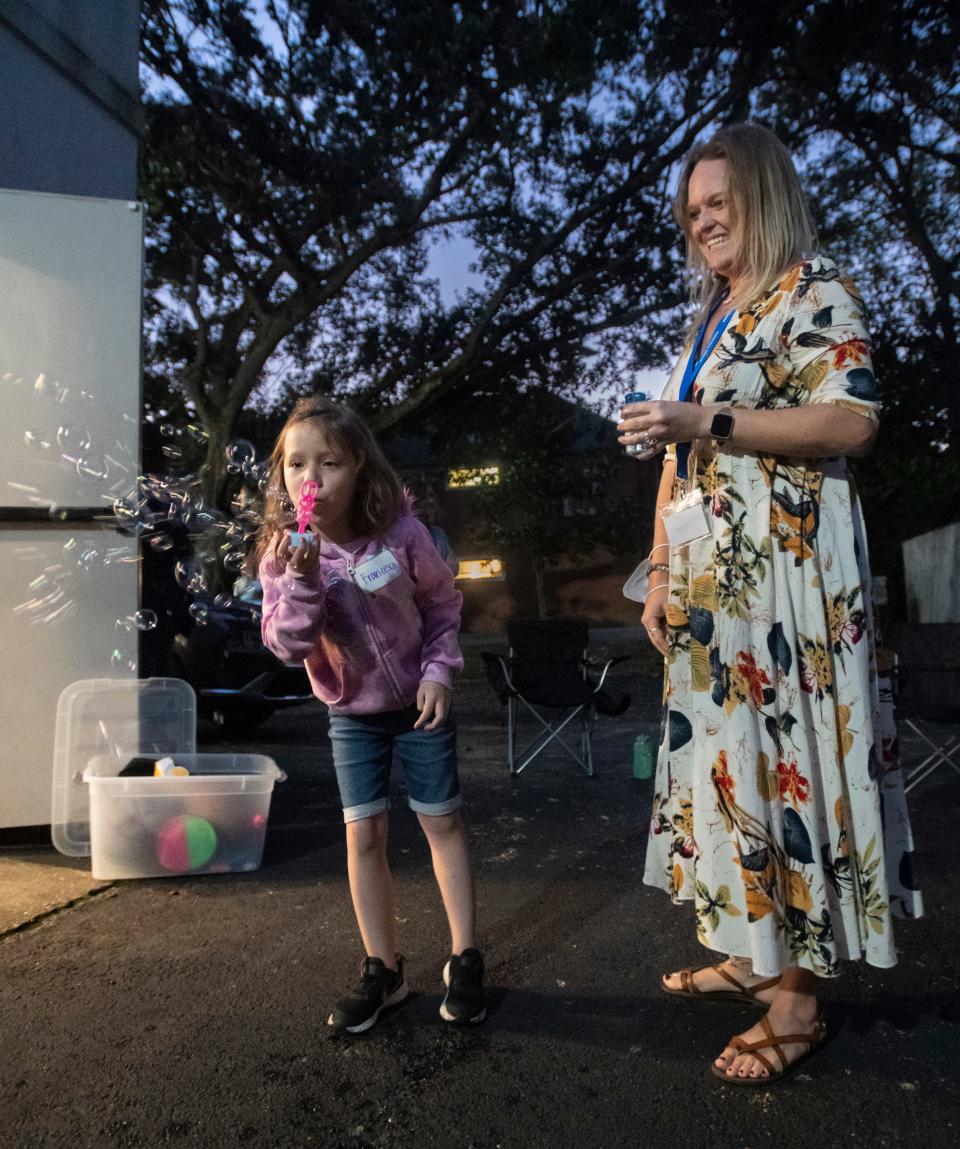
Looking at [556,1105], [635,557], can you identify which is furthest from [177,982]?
[635,557]

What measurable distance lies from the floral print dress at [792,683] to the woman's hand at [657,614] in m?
0.23

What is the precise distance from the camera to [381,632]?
2.34 m

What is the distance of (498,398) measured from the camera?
52.4 ft

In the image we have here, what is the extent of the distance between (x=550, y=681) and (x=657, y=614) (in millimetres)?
4129

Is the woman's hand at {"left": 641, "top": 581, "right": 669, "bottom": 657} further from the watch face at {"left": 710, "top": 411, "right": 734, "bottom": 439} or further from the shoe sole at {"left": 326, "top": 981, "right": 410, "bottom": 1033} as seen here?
the shoe sole at {"left": 326, "top": 981, "right": 410, "bottom": 1033}

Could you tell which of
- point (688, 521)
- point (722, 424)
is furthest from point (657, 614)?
point (722, 424)

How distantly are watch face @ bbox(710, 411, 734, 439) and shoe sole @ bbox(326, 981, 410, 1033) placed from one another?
5.30 feet

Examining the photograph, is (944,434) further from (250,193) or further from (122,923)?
(122,923)

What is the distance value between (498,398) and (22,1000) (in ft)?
46.5

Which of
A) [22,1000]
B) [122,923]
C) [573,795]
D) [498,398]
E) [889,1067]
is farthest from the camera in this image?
[498,398]

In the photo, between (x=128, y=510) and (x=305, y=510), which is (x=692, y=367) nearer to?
(x=305, y=510)

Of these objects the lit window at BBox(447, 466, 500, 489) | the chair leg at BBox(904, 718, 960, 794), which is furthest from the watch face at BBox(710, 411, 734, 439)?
the lit window at BBox(447, 466, 500, 489)

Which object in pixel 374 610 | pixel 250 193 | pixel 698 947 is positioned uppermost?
pixel 250 193

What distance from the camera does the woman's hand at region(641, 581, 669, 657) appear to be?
232 cm
